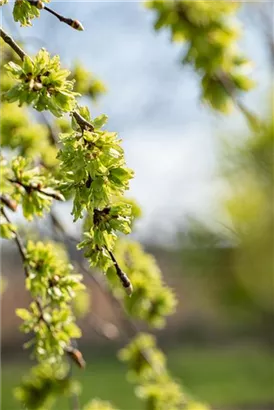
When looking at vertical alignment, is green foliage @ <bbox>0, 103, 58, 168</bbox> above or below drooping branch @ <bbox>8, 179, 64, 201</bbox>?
above

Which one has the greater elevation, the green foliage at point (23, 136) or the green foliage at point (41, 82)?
the green foliage at point (23, 136)

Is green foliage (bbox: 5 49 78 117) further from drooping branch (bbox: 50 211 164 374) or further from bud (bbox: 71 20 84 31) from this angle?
drooping branch (bbox: 50 211 164 374)

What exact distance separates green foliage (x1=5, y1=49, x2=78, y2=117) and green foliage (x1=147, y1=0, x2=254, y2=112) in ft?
2.40

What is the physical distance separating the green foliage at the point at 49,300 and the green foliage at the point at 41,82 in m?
0.30

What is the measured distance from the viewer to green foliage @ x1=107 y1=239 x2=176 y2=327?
1397 millimetres

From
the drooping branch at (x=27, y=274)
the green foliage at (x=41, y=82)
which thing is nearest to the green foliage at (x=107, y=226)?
the green foliage at (x=41, y=82)

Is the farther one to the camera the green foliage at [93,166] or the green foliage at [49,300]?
the green foliage at [49,300]

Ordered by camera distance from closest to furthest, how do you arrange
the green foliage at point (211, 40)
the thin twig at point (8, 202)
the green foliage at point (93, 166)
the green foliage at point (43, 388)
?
the green foliage at point (93, 166), the thin twig at point (8, 202), the green foliage at point (43, 388), the green foliage at point (211, 40)

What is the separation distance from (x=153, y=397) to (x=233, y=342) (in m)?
13.0

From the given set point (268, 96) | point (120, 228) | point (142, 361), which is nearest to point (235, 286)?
point (268, 96)

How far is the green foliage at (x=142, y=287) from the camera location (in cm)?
140

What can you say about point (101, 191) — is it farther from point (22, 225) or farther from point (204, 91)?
point (22, 225)

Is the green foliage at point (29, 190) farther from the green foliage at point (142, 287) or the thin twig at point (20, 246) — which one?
the green foliage at point (142, 287)

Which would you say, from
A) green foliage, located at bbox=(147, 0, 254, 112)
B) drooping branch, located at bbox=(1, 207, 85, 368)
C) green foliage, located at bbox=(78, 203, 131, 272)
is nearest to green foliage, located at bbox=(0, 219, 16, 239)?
drooping branch, located at bbox=(1, 207, 85, 368)
